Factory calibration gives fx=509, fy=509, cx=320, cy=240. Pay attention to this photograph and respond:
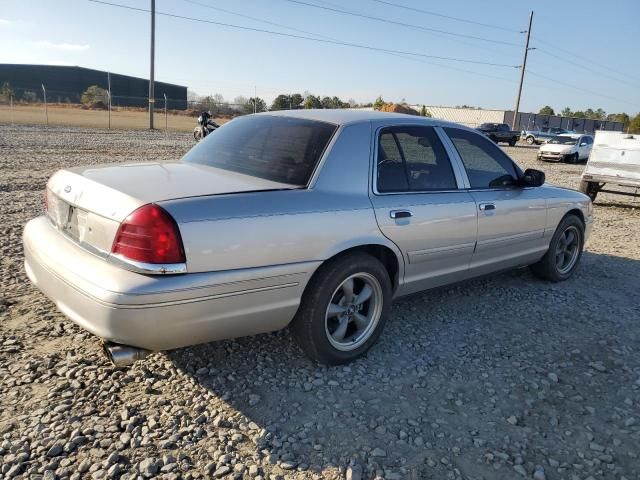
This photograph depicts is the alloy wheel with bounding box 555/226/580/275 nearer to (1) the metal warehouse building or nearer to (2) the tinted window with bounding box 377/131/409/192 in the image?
(2) the tinted window with bounding box 377/131/409/192

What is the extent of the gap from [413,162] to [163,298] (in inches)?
82.2

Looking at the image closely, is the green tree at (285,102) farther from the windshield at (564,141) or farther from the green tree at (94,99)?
the windshield at (564,141)

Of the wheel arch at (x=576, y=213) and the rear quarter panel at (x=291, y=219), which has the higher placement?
the rear quarter panel at (x=291, y=219)

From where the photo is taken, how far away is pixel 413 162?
12.1 ft

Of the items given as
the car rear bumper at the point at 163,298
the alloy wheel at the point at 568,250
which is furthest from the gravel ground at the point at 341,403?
the alloy wheel at the point at 568,250

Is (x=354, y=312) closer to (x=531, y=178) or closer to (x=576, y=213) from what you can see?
(x=531, y=178)

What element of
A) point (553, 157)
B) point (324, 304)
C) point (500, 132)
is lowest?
point (324, 304)

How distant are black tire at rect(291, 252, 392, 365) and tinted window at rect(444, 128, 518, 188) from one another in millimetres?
1362

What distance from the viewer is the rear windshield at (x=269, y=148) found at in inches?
124

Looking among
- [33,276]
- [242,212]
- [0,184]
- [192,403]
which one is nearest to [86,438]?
[192,403]

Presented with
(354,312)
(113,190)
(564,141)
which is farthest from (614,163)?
(564,141)

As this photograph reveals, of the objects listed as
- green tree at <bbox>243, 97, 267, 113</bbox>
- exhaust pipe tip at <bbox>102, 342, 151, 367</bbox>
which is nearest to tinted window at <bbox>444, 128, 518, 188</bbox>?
exhaust pipe tip at <bbox>102, 342, 151, 367</bbox>

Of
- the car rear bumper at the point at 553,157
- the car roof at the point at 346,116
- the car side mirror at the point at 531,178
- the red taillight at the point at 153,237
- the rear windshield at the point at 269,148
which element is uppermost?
the car roof at the point at 346,116

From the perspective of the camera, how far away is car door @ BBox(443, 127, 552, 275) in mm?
4090
